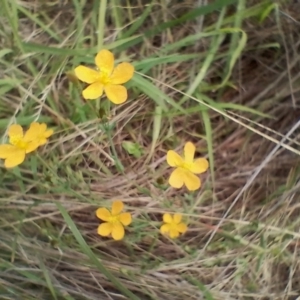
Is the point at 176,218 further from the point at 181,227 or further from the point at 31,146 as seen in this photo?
the point at 31,146

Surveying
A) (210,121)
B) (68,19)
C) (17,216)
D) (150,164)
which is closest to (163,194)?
(150,164)

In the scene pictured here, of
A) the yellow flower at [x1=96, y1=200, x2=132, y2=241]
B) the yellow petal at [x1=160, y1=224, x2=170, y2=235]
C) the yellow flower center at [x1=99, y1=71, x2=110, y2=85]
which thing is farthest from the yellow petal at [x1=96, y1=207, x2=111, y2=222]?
the yellow flower center at [x1=99, y1=71, x2=110, y2=85]

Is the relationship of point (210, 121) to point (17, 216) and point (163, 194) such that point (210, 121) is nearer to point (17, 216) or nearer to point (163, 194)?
point (163, 194)

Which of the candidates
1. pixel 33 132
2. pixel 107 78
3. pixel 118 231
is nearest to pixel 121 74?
pixel 107 78

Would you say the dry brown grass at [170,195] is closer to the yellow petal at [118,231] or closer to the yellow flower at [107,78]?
the yellow petal at [118,231]

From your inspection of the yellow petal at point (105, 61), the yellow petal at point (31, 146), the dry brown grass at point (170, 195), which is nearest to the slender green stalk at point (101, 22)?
the dry brown grass at point (170, 195)
